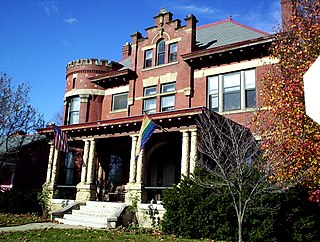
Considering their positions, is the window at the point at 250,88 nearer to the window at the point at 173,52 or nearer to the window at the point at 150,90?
the window at the point at 173,52

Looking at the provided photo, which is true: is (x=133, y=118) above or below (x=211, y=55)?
below

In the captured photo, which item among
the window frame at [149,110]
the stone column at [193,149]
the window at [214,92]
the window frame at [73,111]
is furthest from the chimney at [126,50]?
the stone column at [193,149]

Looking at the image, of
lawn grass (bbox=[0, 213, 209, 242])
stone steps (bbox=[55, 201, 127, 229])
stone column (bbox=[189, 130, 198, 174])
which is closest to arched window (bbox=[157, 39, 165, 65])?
stone column (bbox=[189, 130, 198, 174])

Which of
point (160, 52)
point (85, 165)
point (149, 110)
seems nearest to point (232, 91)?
point (149, 110)

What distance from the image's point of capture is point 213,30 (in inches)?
909

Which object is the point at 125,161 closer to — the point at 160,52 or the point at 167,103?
the point at 167,103

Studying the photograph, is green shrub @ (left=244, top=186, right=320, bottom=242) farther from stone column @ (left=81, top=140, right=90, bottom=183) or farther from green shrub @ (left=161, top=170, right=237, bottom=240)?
stone column @ (left=81, top=140, right=90, bottom=183)

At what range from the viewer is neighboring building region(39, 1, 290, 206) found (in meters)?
17.1

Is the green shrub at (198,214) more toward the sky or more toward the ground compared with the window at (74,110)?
more toward the ground

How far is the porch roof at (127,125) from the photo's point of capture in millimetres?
15188

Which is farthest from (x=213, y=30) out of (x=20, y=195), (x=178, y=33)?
(x=20, y=195)

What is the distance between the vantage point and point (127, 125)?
17250 mm

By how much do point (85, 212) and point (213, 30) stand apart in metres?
14.7

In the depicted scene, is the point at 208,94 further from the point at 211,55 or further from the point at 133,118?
the point at 133,118
